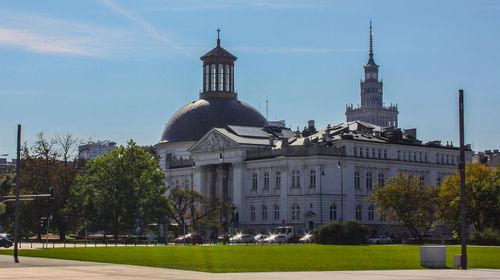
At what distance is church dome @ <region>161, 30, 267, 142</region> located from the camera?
176 meters

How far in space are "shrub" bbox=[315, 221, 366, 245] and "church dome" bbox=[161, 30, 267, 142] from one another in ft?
234

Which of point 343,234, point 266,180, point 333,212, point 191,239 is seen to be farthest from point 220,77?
point 343,234

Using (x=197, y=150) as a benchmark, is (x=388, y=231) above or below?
below

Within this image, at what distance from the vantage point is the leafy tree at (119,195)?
12412 cm

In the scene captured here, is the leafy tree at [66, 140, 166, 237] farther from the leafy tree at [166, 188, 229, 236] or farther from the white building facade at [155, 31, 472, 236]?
the white building facade at [155, 31, 472, 236]

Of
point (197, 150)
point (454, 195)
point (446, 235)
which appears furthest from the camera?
point (197, 150)

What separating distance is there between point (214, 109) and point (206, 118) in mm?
Answer: 3197

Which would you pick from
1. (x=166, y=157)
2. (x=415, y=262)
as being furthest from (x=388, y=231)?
(x=415, y=262)

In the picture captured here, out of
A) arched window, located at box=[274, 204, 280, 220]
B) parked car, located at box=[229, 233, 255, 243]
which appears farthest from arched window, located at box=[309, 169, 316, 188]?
parked car, located at box=[229, 233, 255, 243]

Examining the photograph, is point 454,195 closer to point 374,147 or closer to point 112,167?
point 374,147

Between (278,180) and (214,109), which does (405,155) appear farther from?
(214,109)

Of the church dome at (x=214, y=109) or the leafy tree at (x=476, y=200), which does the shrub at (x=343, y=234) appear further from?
the church dome at (x=214, y=109)

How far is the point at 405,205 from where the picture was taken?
12069cm

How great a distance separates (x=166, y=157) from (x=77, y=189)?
50.2 m
